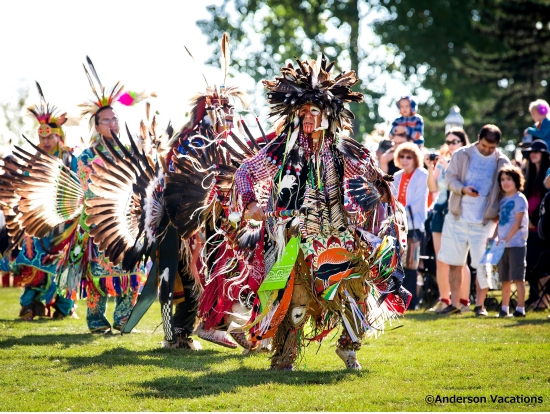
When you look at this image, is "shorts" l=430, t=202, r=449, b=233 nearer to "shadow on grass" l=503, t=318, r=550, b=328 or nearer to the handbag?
the handbag

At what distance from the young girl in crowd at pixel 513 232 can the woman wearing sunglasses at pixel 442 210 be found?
580 mm

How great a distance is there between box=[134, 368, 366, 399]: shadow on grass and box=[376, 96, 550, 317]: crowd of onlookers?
320cm

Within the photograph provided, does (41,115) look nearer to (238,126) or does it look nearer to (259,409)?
(238,126)

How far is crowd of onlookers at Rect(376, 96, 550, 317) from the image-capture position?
823 cm

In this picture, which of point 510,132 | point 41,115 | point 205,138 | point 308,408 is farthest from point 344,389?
point 510,132

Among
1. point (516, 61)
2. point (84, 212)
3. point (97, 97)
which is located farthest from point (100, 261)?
point (516, 61)

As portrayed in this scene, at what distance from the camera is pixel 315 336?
5.50m

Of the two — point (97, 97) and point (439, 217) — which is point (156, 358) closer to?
point (97, 97)

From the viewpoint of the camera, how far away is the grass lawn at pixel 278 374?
444cm

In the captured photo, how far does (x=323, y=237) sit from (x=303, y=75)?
949 millimetres

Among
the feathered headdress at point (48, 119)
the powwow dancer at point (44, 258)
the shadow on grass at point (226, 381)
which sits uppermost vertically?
the feathered headdress at point (48, 119)

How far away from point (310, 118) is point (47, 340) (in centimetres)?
297

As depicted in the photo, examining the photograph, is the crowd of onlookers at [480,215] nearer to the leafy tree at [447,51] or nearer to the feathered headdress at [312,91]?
the feathered headdress at [312,91]

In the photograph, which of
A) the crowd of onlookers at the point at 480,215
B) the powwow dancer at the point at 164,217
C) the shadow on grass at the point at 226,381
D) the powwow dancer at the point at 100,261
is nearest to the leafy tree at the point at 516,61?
the crowd of onlookers at the point at 480,215
